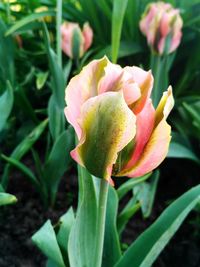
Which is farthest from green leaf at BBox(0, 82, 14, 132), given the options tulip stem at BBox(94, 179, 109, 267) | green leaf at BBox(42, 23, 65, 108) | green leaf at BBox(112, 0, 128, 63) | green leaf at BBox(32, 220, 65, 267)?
tulip stem at BBox(94, 179, 109, 267)

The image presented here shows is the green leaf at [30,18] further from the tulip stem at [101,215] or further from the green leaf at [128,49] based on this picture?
the tulip stem at [101,215]

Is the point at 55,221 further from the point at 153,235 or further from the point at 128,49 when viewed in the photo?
the point at 128,49

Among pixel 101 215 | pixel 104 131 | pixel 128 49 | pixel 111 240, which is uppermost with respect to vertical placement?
pixel 104 131

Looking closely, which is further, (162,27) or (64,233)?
(162,27)

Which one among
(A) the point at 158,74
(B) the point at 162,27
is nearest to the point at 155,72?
(A) the point at 158,74

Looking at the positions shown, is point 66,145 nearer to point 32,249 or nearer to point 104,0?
point 32,249

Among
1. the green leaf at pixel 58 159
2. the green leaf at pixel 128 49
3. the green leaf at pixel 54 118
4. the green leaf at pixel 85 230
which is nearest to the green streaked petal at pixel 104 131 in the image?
the green leaf at pixel 85 230

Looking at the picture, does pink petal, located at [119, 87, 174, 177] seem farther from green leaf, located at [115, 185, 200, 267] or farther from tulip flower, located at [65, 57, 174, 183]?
green leaf, located at [115, 185, 200, 267]
